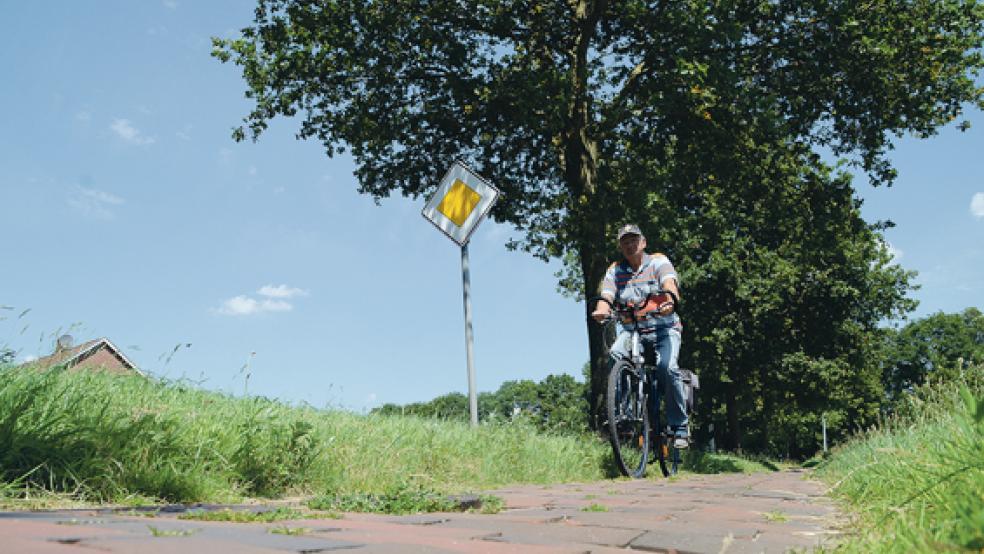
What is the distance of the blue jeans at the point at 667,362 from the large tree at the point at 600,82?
4.75 meters

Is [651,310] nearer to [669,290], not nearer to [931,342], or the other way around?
[669,290]

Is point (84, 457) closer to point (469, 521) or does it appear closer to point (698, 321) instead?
point (469, 521)

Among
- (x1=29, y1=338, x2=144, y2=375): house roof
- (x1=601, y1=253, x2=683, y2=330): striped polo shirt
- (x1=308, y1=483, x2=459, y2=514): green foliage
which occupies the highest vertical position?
(x1=601, y1=253, x2=683, y2=330): striped polo shirt

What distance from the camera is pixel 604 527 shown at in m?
3.29

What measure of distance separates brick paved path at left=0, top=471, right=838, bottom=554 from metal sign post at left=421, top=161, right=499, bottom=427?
10.1ft

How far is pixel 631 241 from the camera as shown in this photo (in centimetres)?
716

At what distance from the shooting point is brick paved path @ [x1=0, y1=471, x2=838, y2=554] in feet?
6.88

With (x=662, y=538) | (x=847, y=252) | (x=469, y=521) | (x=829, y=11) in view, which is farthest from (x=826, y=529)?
(x=847, y=252)

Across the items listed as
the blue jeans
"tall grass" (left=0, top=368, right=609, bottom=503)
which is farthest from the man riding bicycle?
"tall grass" (left=0, top=368, right=609, bottom=503)

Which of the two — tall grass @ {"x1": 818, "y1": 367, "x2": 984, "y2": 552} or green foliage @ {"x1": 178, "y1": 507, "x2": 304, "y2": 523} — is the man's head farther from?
green foliage @ {"x1": 178, "y1": 507, "x2": 304, "y2": 523}

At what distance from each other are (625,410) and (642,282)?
123 cm

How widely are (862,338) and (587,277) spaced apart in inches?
856

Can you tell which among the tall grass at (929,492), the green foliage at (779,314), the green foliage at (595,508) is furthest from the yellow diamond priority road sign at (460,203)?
the green foliage at (779,314)

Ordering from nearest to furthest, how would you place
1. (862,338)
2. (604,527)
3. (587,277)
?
1. (604,527)
2. (587,277)
3. (862,338)
